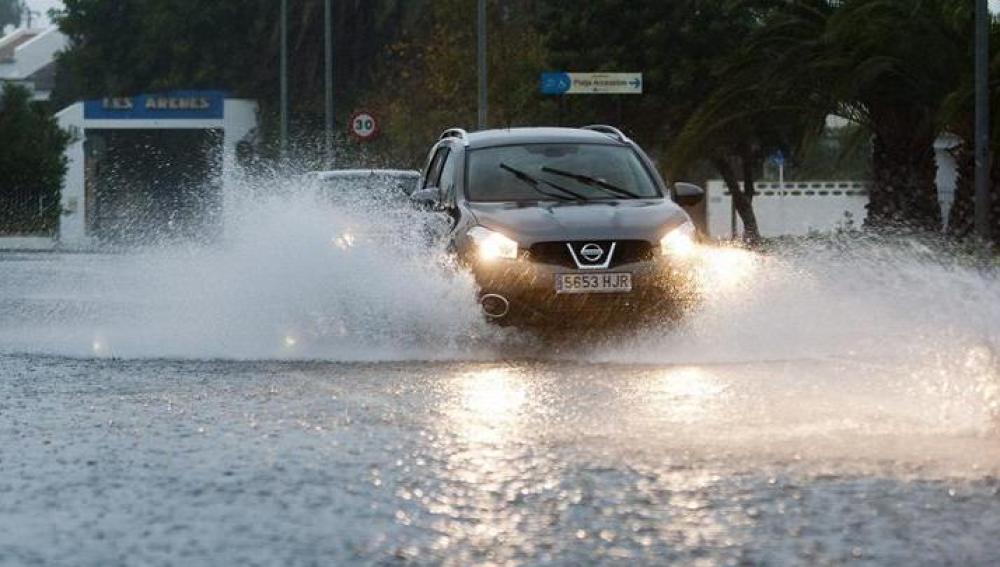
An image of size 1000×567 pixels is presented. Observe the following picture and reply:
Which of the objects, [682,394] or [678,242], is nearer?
[682,394]

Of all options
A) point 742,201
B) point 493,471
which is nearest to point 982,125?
point 742,201

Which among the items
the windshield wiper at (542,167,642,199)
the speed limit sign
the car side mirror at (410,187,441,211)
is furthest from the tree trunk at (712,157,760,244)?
the windshield wiper at (542,167,642,199)

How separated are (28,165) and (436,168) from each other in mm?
45860

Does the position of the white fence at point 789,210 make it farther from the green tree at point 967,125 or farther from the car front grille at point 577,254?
the car front grille at point 577,254

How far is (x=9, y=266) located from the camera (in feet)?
112

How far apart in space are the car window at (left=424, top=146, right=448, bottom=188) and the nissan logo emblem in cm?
280

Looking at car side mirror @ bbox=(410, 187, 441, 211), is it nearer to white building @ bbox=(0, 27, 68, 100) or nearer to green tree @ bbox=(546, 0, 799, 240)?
green tree @ bbox=(546, 0, 799, 240)

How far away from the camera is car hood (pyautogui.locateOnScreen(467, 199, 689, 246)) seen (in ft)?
48.9

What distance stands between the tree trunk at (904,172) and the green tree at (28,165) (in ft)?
110

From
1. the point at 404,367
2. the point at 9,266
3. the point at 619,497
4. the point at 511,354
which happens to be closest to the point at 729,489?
the point at 619,497

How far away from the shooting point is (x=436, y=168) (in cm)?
1784

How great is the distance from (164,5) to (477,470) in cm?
6951

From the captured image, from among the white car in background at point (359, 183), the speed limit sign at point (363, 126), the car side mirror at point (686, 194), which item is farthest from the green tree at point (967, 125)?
the speed limit sign at point (363, 126)

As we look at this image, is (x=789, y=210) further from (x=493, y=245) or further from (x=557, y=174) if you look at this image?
(x=493, y=245)
